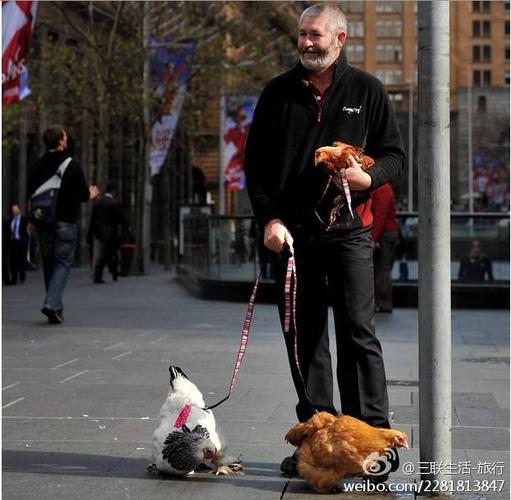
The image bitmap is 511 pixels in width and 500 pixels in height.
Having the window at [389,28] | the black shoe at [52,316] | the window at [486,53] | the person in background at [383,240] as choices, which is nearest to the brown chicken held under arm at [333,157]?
the black shoe at [52,316]

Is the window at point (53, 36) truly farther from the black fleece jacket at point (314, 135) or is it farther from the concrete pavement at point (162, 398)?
the black fleece jacket at point (314, 135)

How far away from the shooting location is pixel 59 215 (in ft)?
45.2

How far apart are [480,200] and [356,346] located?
112191mm

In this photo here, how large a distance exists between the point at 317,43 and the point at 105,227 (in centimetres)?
2224

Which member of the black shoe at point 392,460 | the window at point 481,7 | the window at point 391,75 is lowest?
the black shoe at point 392,460

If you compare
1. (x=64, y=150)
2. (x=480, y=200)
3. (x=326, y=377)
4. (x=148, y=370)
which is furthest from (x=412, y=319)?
(x=480, y=200)

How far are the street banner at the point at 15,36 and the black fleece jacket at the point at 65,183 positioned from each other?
457 centimetres

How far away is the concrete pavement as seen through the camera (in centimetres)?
550

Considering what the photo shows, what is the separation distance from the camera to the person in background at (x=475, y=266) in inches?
736

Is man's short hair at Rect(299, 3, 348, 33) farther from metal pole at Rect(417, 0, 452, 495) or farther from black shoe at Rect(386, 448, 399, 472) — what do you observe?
black shoe at Rect(386, 448, 399, 472)

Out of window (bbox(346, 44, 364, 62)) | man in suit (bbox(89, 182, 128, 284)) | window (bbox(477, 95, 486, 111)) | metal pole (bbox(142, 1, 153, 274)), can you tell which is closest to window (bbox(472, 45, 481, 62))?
window (bbox(477, 95, 486, 111))

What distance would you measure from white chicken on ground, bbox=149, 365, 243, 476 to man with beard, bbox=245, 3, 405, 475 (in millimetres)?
305

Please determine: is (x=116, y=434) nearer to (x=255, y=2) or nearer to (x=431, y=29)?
(x=431, y=29)

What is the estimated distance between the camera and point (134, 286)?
25203 mm
